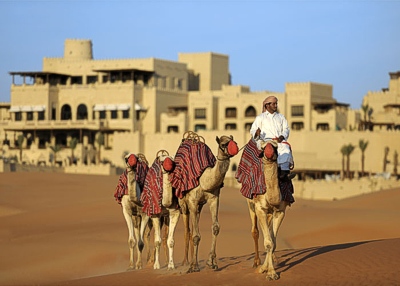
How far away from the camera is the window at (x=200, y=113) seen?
96500 millimetres

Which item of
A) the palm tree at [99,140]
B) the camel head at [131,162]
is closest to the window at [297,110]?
the palm tree at [99,140]

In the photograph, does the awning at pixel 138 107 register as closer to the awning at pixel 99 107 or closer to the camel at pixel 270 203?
the awning at pixel 99 107

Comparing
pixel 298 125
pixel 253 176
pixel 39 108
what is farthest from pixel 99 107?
pixel 253 176

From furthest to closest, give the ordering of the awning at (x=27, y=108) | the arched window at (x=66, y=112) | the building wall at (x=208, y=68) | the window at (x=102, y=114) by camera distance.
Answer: the building wall at (x=208, y=68) → the arched window at (x=66, y=112) → the awning at (x=27, y=108) → the window at (x=102, y=114)

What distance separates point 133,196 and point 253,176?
4.89 m

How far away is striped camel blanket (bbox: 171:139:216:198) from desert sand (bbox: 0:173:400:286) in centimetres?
177

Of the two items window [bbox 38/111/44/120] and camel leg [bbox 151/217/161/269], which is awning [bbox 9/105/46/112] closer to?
window [bbox 38/111/44/120]

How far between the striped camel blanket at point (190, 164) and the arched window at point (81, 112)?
80.4 m

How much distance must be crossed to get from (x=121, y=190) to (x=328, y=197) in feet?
170

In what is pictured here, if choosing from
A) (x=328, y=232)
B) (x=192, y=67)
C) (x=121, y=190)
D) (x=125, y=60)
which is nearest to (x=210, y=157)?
(x=121, y=190)

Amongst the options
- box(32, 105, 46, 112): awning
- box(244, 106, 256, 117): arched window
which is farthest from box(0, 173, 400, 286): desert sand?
box(32, 105, 46, 112): awning

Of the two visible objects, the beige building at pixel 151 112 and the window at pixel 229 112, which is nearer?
the beige building at pixel 151 112

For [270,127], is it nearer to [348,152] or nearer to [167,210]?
[167,210]

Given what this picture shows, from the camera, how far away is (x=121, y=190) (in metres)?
23.6
